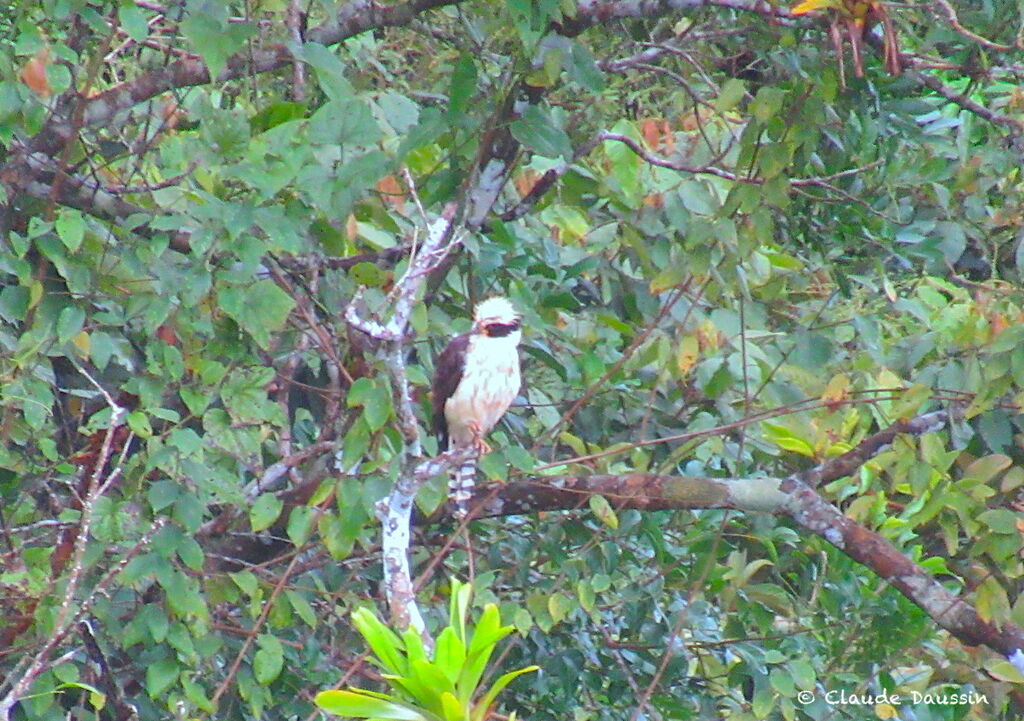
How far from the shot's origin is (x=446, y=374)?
216 inches

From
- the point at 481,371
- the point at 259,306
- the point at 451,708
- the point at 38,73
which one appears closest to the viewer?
the point at 451,708

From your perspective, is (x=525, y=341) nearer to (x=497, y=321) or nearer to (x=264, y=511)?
(x=497, y=321)

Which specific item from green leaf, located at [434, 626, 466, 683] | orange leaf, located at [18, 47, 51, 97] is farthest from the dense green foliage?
green leaf, located at [434, 626, 466, 683]

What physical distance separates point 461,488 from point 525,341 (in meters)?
0.61

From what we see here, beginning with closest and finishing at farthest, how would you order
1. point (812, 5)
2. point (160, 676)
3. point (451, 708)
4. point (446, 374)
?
point (451, 708) → point (812, 5) → point (160, 676) → point (446, 374)

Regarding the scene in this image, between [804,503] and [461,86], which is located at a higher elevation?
[461,86]

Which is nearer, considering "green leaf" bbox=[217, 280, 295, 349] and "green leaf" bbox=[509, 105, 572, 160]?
"green leaf" bbox=[217, 280, 295, 349]

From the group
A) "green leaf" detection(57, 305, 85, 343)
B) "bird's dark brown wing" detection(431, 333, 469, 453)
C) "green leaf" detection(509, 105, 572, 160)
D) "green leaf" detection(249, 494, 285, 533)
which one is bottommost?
"bird's dark brown wing" detection(431, 333, 469, 453)

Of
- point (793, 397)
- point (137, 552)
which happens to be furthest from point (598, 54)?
point (137, 552)

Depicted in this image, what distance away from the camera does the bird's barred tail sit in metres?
4.29

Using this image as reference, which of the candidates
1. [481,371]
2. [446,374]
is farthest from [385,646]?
[446,374]

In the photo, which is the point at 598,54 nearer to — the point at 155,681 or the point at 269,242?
the point at 269,242

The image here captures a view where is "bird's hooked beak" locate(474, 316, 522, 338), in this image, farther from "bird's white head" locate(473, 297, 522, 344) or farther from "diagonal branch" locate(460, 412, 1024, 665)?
"diagonal branch" locate(460, 412, 1024, 665)

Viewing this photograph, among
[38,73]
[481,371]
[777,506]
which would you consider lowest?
[481,371]
